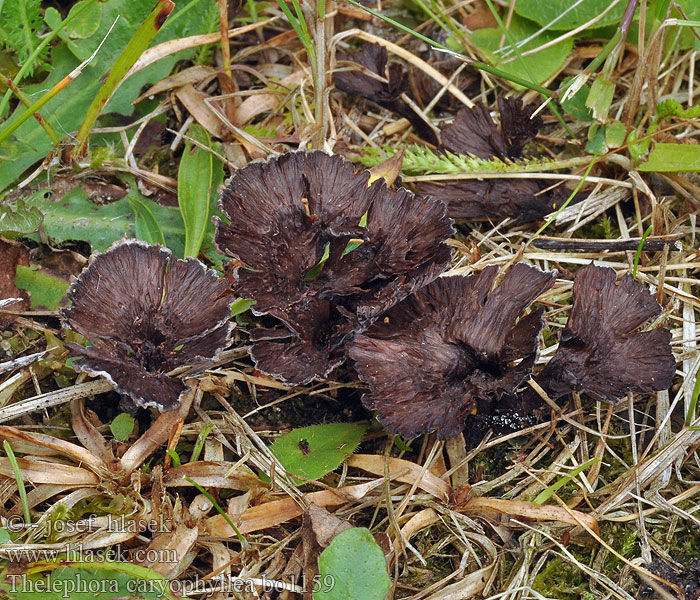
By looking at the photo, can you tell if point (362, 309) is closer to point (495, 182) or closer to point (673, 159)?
point (495, 182)

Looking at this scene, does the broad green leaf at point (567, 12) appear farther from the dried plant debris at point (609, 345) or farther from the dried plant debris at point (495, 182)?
the dried plant debris at point (609, 345)

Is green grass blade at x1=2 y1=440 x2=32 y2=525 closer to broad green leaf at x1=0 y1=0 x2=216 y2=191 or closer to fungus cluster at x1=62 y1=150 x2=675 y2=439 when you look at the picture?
fungus cluster at x1=62 y1=150 x2=675 y2=439

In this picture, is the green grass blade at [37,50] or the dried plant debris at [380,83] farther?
the dried plant debris at [380,83]

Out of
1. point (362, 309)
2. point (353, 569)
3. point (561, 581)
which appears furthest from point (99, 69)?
point (561, 581)

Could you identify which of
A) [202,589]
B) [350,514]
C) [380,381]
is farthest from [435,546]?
[202,589]

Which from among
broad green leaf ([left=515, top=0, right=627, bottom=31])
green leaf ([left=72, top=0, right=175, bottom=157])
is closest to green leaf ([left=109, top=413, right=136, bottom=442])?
green leaf ([left=72, top=0, right=175, bottom=157])

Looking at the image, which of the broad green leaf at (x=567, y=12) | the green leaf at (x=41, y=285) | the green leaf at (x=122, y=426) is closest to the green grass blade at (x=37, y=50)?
the green leaf at (x=41, y=285)
